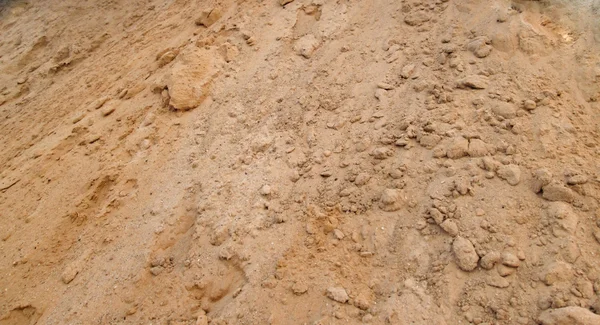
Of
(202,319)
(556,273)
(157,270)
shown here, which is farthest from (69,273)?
(556,273)

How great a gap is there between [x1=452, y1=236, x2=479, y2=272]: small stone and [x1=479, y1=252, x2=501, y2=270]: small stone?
3cm

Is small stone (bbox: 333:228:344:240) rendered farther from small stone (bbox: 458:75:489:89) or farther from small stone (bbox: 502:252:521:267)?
small stone (bbox: 458:75:489:89)

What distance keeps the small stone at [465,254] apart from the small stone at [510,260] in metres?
0.11

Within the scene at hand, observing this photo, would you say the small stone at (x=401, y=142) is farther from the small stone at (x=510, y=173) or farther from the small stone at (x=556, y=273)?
the small stone at (x=556, y=273)

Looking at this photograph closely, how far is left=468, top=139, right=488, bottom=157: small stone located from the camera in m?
2.09

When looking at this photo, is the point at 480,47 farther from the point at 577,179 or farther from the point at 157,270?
the point at 157,270

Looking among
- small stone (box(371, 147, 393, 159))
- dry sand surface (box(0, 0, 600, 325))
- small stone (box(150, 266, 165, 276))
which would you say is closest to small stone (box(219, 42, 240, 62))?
dry sand surface (box(0, 0, 600, 325))

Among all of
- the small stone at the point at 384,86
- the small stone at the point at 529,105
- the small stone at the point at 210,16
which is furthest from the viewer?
the small stone at the point at 210,16

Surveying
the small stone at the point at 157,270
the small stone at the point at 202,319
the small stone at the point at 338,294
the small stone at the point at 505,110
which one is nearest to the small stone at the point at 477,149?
the small stone at the point at 505,110

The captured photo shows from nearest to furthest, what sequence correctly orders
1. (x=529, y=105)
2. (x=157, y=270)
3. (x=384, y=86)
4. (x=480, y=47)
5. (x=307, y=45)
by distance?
(x=529, y=105) → (x=157, y=270) → (x=480, y=47) → (x=384, y=86) → (x=307, y=45)

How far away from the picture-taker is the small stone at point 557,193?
1.85 metres

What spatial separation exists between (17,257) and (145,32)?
2.75 meters

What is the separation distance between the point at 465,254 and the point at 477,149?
2.02 feet

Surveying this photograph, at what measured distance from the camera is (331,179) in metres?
2.33
